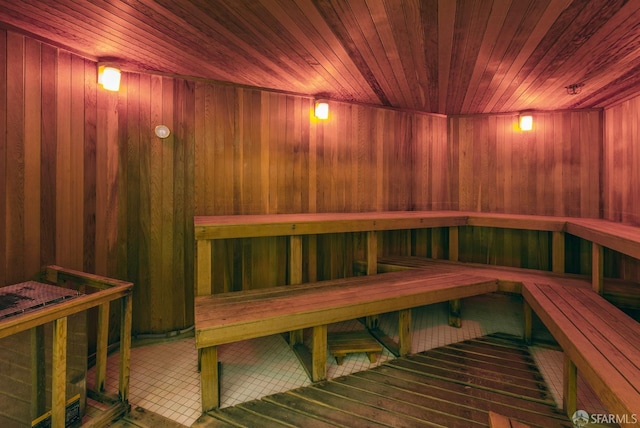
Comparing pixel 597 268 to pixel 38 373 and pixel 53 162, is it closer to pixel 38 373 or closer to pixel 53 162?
pixel 38 373

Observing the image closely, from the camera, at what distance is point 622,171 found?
3.57 meters

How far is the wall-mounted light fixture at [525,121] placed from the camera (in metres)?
4.14

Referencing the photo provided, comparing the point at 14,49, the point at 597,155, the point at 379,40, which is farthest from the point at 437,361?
the point at 14,49

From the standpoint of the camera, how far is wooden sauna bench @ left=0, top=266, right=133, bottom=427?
170 centimetres

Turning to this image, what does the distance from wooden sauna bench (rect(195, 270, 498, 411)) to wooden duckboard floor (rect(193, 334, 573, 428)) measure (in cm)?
24

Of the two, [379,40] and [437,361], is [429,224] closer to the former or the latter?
[437,361]

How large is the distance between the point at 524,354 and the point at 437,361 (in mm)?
972

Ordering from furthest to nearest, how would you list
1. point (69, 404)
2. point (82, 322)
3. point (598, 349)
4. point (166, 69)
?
point (166, 69)
point (82, 322)
point (69, 404)
point (598, 349)

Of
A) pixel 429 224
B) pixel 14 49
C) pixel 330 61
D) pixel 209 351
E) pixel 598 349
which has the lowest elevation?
pixel 209 351

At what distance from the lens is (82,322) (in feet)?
7.17

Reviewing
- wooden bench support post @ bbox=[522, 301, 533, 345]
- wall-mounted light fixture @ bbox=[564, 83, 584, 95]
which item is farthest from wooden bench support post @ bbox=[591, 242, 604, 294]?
wall-mounted light fixture @ bbox=[564, 83, 584, 95]

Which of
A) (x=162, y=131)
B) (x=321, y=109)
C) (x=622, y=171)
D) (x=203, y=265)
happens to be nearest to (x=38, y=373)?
(x=203, y=265)

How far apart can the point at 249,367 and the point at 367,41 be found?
9.84 ft

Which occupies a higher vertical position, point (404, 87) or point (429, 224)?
point (404, 87)
